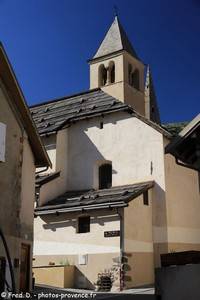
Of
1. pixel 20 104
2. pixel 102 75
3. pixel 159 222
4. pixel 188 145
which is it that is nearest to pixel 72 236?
pixel 159 222

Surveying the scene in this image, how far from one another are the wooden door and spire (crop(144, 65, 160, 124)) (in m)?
33.5

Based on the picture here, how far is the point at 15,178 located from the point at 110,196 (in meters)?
7.74

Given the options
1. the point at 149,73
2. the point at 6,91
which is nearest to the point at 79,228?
the point at 6,91

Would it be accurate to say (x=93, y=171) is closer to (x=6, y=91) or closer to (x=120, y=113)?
(x=120, y=113)

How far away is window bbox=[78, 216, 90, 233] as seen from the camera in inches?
893

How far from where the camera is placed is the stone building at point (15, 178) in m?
15.1

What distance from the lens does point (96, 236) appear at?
72.1 feet

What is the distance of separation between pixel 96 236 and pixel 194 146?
9.66 meters

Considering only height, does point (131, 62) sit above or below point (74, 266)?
above

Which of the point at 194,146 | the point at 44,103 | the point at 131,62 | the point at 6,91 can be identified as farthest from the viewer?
the point at 131,62

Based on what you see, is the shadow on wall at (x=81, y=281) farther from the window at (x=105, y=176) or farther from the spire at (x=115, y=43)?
the spire at (x=115, y=43)

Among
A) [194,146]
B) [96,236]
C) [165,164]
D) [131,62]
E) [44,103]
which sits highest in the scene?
[131,62]

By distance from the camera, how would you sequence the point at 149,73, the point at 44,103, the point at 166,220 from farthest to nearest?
the point at 149,73, the point at 44,103, the point at 166,220

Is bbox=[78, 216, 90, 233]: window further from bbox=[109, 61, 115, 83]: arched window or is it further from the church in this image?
bbox=[109, 61, 115, 83]: arched window
